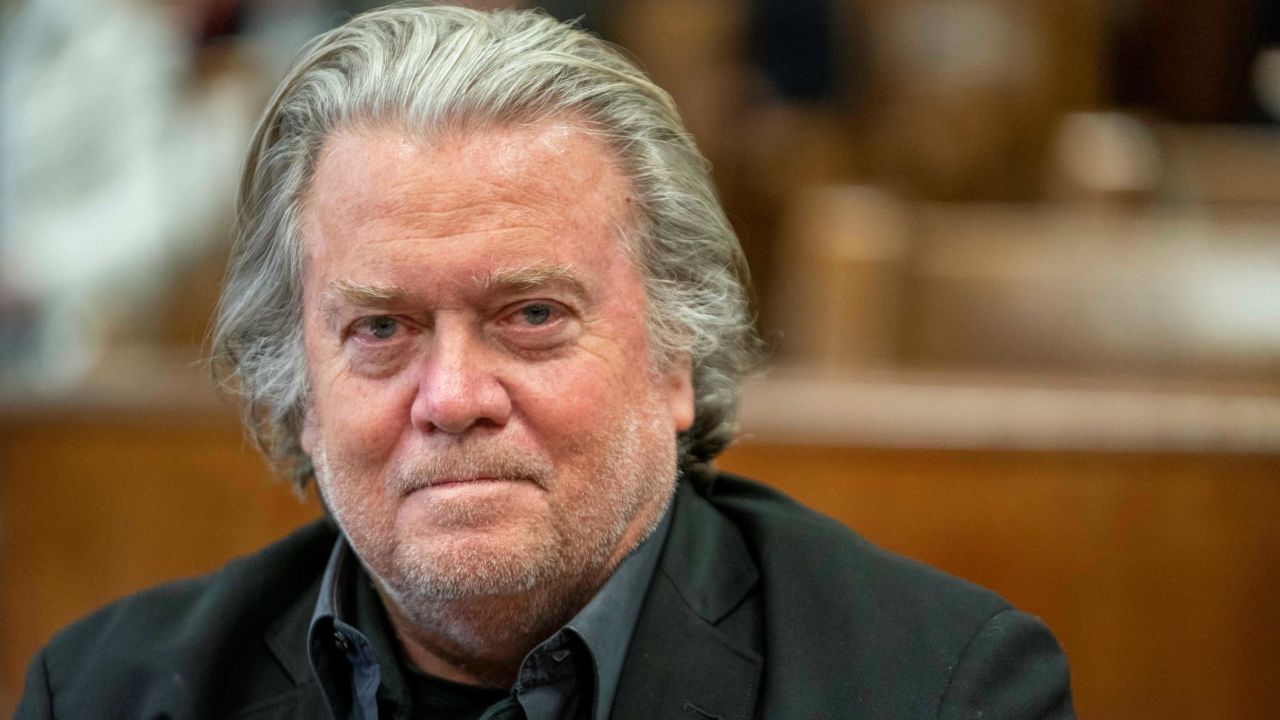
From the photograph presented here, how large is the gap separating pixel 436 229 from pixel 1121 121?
3.91 m

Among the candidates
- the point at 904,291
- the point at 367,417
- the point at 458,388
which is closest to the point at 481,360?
the point at 458,388

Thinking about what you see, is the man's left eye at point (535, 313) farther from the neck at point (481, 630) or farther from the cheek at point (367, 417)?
the neck at point (481, 630)

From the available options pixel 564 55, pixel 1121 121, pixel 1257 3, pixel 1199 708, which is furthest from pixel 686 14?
pixel 564 55

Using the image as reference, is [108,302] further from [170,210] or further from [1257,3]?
[1257,3]

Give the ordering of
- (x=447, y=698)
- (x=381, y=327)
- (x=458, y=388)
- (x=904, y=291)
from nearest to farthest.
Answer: (x=458, y=388), (x=381, y=327), (x=447, y=698), (x=904, y=291)

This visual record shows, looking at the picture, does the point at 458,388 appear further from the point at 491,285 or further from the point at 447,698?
the point at 447,698

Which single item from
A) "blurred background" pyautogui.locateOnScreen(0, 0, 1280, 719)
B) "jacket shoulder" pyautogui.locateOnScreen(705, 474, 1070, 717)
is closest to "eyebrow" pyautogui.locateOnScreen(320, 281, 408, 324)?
"jacket shoulder" pyautogui.locateOnScreen(705, 474, 1070, 717)

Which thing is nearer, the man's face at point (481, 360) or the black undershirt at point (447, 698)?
the man's face at point (481, 360)

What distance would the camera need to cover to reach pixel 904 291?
14.3 ft

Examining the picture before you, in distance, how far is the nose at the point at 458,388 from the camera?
1.71 metres

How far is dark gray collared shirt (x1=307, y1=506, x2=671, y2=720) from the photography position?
5.93 feet

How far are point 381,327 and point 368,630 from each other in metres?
0.45

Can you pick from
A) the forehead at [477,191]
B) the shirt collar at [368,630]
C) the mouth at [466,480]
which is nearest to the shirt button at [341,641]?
the shirt collar at [368,630]

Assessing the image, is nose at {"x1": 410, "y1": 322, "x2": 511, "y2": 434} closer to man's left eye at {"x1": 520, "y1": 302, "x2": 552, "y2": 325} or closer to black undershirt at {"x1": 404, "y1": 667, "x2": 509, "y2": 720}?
man's left eye at {"x1": 520, "y1": 302, "x2": 552, "y2": 325}
